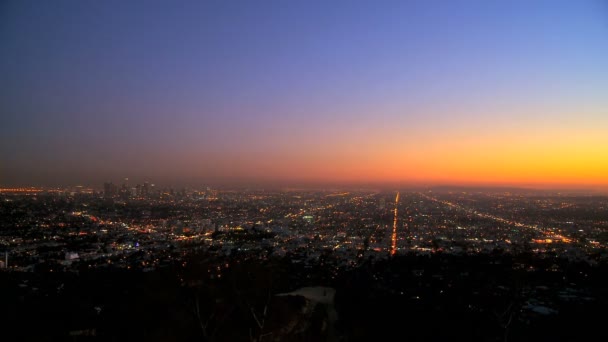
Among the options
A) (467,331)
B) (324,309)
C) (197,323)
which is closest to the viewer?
(197,323)

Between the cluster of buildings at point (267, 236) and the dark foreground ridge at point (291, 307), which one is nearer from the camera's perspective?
the dark foreground ridge at point (291, 307)

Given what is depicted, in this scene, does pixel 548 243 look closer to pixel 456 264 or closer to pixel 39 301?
pixel 456 264

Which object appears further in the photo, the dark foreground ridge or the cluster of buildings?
the cluster of buildings

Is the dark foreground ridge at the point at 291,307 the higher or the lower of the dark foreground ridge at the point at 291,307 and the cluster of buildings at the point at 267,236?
the higher

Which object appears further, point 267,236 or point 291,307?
point 267,236

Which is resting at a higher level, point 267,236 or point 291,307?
point 291,307

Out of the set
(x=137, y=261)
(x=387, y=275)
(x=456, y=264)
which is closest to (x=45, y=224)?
(x=137, y=261)

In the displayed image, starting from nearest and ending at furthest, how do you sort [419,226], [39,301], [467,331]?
[467,331] → [39,301] → [419,226]

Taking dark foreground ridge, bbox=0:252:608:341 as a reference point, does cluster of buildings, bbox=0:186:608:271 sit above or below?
below
